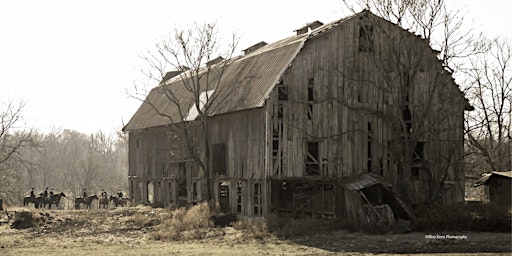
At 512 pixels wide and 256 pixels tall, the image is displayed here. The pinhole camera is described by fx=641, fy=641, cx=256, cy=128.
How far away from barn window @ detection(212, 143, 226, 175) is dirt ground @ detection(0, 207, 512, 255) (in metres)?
5.51

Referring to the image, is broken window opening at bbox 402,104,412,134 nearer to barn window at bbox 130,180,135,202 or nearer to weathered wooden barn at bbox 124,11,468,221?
→ weathered wooden barn at bbox 124,11,468,221

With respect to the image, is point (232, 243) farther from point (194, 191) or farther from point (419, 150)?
point (194, 191)

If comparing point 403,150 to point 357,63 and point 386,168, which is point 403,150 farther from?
point 357,63

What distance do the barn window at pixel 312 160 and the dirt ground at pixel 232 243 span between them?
191 inches

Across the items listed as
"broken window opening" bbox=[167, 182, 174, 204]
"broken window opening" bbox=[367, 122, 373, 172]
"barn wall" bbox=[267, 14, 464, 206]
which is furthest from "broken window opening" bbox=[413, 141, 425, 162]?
"broken window opening" bbox=[167, 182, 174, 204]

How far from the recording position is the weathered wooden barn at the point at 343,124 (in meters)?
32.0

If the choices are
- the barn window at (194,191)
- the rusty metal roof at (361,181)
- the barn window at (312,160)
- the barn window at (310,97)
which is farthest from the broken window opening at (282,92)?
the barn window at (194,191)

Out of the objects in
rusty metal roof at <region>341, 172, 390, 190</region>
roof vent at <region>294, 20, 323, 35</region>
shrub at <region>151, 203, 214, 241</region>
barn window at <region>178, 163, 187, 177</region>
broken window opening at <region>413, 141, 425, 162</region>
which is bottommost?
shrub at <region>151, 203, 214, 241</region>

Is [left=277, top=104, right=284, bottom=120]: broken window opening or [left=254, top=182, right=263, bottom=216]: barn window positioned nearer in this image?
[left=277, top=104, right=284, bottom=120]: broken window opening

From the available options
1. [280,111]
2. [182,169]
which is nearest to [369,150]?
[280,111]

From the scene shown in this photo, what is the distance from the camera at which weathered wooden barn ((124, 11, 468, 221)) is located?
3203 centimetres

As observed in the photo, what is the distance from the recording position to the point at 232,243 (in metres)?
26.2

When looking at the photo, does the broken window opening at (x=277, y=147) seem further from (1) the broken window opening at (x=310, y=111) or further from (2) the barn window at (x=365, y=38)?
(2) the barn window at (x=365, y=38)

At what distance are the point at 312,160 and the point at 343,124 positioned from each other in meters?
2.47
